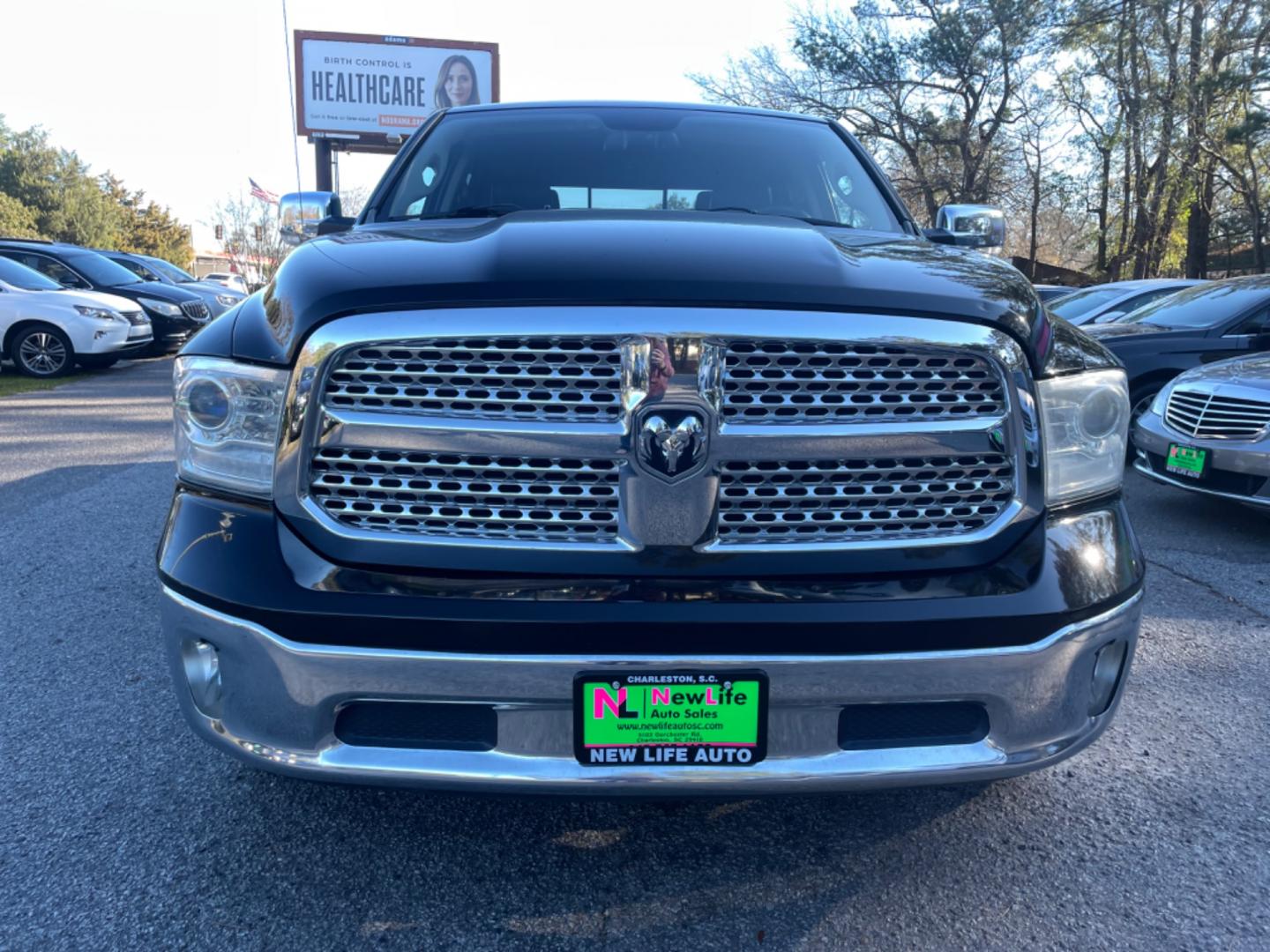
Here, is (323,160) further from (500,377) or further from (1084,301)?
(500,377)

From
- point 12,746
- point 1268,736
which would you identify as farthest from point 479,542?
point 1268,736

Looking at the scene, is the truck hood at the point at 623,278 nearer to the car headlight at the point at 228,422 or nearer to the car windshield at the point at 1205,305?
the car headlight at the point at 228,422

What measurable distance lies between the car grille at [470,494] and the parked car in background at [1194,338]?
6.47 meters

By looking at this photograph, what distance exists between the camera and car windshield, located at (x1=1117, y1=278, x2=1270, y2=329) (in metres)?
7.36

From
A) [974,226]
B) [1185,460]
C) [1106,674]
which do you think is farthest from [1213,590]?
[1106,674]

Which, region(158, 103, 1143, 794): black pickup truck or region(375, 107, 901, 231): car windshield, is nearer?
region(158, 103, 1143, 794): black pickup truck

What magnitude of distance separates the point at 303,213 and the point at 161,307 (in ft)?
43.0

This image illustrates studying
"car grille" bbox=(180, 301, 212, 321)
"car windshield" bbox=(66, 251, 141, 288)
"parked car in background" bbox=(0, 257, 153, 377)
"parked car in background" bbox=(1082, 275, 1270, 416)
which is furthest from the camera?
"car grille" bbox=(180, 301, 212, 321)

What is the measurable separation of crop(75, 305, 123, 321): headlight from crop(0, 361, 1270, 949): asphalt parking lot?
1074 centimetres

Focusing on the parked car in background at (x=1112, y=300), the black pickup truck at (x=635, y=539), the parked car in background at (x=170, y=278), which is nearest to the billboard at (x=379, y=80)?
the parked car in background at (x=170, y=278)

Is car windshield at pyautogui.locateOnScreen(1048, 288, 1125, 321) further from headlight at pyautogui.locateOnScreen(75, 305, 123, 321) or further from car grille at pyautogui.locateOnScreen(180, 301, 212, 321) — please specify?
car grille at pyautogui.locateOnScreen(180, 301, 212, 321)

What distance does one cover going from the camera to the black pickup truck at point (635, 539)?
5.88 feet

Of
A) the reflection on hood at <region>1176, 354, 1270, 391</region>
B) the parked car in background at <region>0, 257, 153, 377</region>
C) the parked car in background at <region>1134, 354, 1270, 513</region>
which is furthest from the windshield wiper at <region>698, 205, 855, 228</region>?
the parked car in background at <region>0, 257, 153, 377</region>

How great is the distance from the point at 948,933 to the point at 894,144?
3250 centimetres
